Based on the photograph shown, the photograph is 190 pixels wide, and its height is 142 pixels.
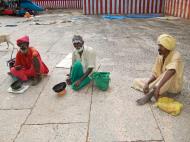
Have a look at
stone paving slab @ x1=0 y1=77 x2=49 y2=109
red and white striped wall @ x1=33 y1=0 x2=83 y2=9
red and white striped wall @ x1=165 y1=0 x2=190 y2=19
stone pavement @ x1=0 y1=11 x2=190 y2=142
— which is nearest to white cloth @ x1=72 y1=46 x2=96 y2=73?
stone pavement @ x1=0 y1=11 x2=190 y2=142

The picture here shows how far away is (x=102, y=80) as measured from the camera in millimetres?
3936

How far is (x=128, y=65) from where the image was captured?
5223 millimetres

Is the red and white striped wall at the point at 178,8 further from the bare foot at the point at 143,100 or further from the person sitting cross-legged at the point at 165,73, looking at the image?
the bare foot at the point at 143,100

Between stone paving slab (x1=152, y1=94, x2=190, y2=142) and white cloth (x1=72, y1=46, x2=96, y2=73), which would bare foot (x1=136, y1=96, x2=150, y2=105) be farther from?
white cloth (x1=72, y1=46, x2=96, y2=73)

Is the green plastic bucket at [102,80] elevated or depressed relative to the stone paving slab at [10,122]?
elevated

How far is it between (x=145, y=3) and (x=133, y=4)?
689 mm

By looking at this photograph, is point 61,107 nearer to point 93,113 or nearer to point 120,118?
point 93,113

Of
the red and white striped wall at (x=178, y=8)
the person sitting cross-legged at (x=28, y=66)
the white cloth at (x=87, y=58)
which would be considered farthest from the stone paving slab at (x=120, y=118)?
the red and white striped wall at (x=178, y=8)

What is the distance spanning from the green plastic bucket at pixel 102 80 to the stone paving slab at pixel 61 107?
0.66 ft

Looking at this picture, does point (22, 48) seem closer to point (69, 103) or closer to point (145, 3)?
point (69, 103)

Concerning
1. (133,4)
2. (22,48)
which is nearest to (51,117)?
(22,48)

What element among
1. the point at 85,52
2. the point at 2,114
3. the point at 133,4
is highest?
the point at 133,4

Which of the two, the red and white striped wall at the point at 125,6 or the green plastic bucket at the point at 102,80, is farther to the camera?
the red and white striped wall at the point at 125,6

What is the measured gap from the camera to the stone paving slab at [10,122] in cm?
297
